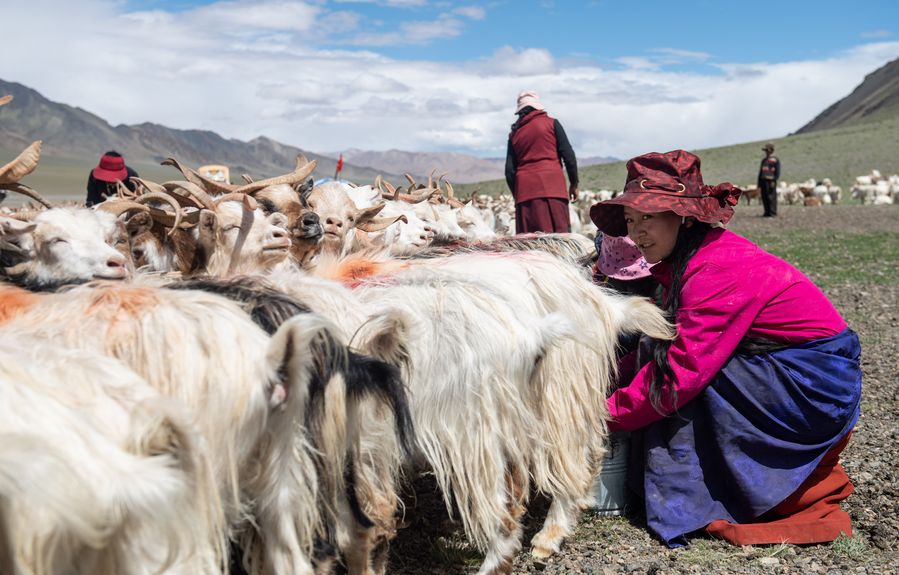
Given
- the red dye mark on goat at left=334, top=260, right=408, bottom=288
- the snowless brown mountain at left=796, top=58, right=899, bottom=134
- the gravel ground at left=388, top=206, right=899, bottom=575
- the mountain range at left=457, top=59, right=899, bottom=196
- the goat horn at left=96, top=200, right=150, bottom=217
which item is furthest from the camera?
the snowless brown mountain at left=796, top=58, right=899, bottom=134

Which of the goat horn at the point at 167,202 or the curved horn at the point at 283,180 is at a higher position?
the curved horn at the point at 283,180

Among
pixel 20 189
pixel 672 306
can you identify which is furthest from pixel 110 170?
pixel 672 306

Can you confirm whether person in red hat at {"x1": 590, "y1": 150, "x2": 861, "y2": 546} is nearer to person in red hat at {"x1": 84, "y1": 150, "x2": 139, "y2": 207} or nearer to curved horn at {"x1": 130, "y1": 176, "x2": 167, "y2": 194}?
curved horn at {"x1": 130, "y1": 176, "x2": 167, "y2": 194}

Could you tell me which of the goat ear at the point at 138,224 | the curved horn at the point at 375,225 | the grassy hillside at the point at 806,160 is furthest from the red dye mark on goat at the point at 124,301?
the grassy hillside at the point at 806,160

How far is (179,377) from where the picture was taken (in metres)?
2.48

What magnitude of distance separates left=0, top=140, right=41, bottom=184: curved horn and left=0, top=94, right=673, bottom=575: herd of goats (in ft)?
0.07

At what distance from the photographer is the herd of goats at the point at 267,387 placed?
2006 millimetres

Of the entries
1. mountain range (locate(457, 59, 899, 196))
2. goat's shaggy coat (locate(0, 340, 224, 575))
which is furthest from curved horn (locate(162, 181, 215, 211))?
mountain range (locate(457, 59, 899, 196))

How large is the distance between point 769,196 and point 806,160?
37.3m

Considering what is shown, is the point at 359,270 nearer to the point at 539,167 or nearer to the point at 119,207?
the point at 119,207

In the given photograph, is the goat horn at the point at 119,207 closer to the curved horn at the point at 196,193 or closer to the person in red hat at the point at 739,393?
the curved horn at the point at 196,193

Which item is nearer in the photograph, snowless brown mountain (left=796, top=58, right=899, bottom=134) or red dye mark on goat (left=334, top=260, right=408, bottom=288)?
red dye mark on goat (left=334, top=260, right=408, bottom=288)

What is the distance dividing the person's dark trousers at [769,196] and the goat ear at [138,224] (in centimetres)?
2293

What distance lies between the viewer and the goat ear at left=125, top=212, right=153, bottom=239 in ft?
15.4
